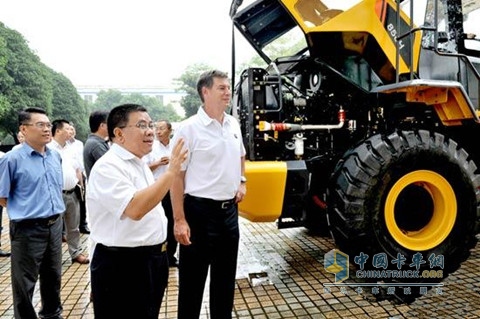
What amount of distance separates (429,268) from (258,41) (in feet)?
10.1

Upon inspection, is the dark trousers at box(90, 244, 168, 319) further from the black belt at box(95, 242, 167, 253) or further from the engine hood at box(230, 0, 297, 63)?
the engine hood at box(230, 0, 297, 63)

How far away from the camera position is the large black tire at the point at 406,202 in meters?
3.19

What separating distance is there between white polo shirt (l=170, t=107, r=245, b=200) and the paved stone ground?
1209 mm

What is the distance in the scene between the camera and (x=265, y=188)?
3295 millimetres

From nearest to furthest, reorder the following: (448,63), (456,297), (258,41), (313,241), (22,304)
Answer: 1. (22,304)
2. (456,297)
3. (448,63)
4. (258,41)
5. (313,241)

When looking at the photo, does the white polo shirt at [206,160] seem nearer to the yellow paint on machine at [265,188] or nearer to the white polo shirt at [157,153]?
the yellow paint on machine at [265,188]

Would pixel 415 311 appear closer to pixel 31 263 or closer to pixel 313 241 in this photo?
pixel 313 241

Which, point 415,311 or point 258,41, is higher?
point 258,41

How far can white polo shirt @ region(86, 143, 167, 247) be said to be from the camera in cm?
182

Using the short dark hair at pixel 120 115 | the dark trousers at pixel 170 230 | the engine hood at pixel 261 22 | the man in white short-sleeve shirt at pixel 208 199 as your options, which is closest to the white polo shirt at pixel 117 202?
the short dark hair at pixel 120 115

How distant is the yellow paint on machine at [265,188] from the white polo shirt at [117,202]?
140cm

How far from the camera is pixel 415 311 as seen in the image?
3064 millimetres

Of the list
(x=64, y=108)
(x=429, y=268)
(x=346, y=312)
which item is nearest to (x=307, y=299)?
(x=346, y=312)

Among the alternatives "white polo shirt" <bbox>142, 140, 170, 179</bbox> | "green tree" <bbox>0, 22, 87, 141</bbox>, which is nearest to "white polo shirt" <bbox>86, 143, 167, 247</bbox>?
"white polo shirt" <bbox>142, 140, 170, 179</bbox>
